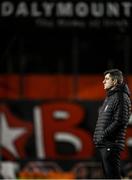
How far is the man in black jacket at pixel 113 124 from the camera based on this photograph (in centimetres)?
766

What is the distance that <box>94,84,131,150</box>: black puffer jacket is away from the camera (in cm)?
765

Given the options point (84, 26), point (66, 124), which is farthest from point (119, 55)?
point (66, 124)

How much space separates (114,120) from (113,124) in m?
0.06

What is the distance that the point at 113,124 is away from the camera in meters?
7.63

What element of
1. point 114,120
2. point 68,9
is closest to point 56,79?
point 68,9

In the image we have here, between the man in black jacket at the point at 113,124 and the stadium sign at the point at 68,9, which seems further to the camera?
the stadium sign at the point at 68,9

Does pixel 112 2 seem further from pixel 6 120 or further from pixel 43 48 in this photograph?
pixel 6 120

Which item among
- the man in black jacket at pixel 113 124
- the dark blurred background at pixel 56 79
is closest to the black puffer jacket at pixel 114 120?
the man in black jacket at pixel 113 124

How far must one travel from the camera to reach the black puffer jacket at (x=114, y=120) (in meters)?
7.65

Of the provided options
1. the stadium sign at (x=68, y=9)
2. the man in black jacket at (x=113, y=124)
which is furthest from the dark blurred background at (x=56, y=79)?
the man in black jacket at (x=113, y=124)

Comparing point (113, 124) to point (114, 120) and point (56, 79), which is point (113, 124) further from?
point (56, 79)

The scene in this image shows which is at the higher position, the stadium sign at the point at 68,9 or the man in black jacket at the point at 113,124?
the stadium sign at the point at 68,9

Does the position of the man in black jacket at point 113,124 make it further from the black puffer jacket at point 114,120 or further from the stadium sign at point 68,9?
the stadium sign at point 68,9

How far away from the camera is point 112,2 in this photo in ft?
39.1
